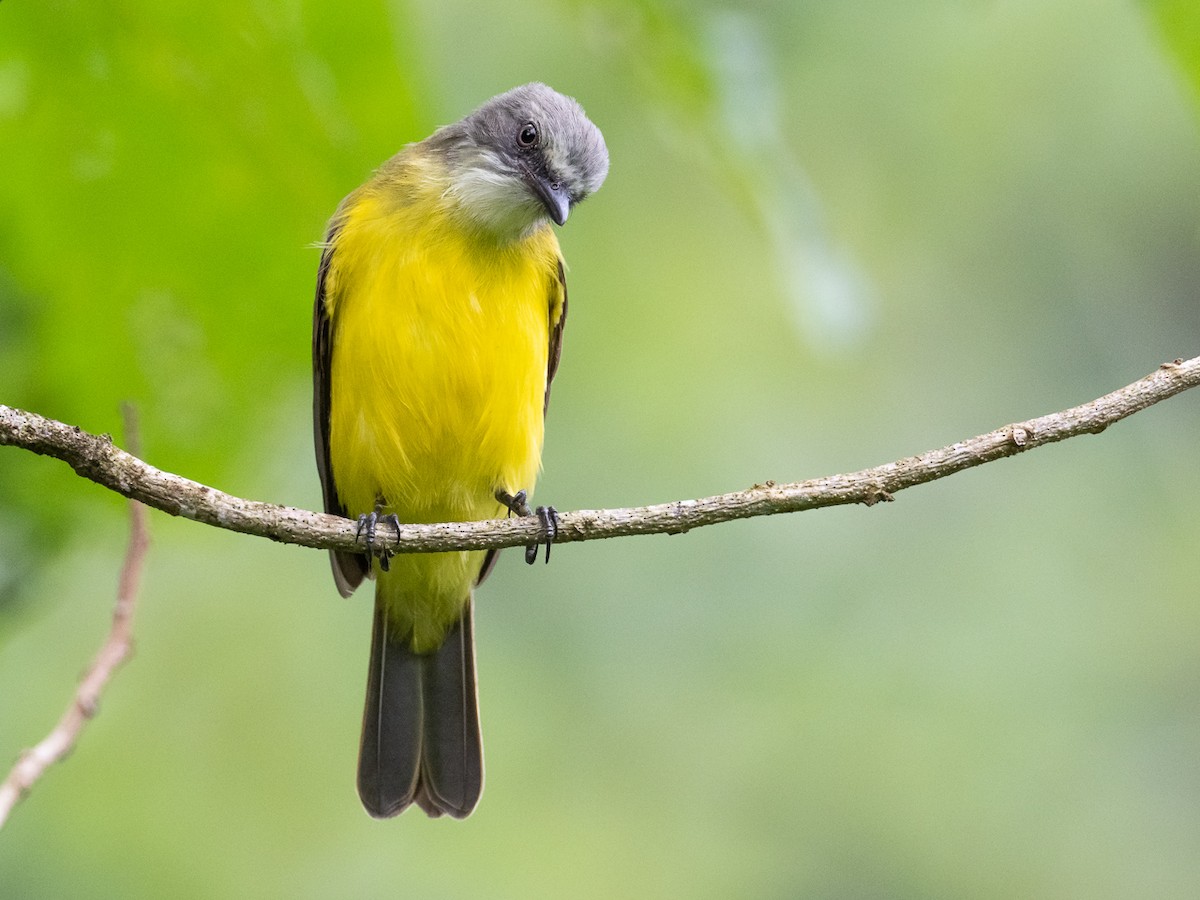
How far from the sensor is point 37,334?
1930 mm

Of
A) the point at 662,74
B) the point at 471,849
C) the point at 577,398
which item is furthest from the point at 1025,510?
the point at 662,74

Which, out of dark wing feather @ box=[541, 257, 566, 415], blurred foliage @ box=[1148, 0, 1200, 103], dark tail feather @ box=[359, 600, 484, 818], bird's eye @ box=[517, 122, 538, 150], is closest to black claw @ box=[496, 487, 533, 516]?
dark wing feather @ box=[541, 257, 566, 415]

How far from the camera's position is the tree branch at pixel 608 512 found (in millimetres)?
2268

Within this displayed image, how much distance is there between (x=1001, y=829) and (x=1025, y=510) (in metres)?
1.81

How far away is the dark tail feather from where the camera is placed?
201 inches

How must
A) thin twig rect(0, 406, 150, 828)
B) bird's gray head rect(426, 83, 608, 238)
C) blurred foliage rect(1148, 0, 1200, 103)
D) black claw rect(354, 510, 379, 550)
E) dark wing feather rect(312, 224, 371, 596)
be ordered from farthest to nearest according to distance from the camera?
dark wing feather rect(312, 224, 371, 596) → bird's gray head rect(426, 83, 608, 238) → black claw rect(354, 510, 379, 550) → thin twig rect(0, 406, 150, 828) → blurred foliage rect(1148, 0, 1200, 103)

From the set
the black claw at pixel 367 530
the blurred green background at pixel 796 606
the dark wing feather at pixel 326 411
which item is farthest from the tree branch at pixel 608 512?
the blurred green background at pixel 796 606

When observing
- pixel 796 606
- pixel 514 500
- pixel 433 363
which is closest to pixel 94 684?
pixel 433 363

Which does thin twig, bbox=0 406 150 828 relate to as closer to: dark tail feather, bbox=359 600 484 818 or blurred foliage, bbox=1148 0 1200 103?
blurred foliage, bbox=1148 0 1200 103

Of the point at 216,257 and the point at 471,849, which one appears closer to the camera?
the point at 216,257

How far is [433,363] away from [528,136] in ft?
2.60

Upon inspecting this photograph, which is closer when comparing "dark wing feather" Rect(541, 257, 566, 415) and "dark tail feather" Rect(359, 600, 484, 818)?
"dark wing feather" Rect(541, 257, 566, 415)

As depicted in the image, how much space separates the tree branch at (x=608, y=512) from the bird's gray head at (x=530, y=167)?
1584 mm

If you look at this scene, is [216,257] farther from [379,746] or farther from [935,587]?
[935,587]
